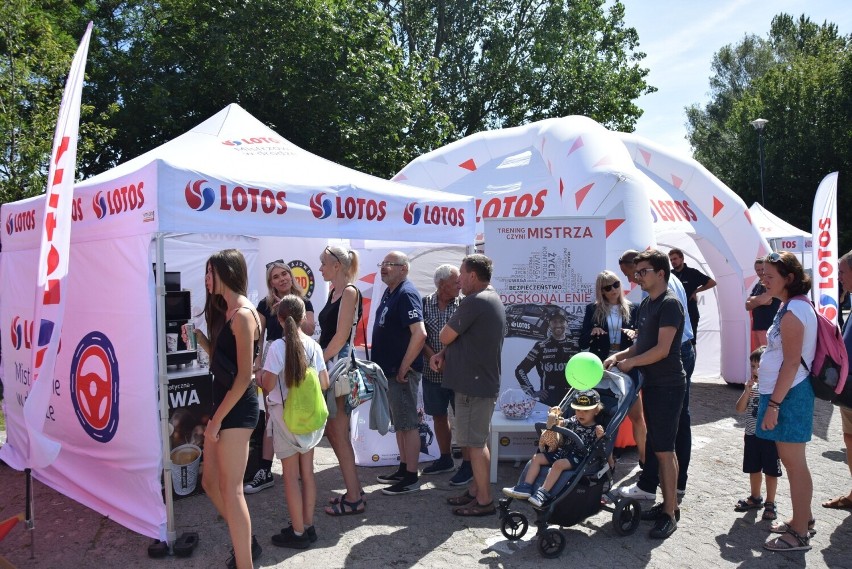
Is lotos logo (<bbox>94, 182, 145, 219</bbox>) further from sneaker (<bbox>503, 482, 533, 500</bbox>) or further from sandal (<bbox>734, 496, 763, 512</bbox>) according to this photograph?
sandal (<bbox>734, 496, 763, 512</bbox>)

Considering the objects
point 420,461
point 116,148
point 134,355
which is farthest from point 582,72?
point 134,355

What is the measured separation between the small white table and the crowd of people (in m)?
0.26

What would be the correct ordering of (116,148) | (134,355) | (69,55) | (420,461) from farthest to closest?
(116,148), (69,55), (420,461), (134,355)

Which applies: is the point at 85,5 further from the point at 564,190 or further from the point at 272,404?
the point at 272,404

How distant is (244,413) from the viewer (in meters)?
3.48

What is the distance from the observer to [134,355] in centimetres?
420

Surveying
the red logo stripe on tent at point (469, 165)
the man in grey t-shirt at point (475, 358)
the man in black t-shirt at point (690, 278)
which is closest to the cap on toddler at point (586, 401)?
the man in grey t-shirt at point (475, 358)

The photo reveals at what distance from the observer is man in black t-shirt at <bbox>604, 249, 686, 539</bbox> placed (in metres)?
4.10

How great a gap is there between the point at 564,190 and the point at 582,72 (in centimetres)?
1674

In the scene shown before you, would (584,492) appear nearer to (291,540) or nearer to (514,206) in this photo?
(291,540)

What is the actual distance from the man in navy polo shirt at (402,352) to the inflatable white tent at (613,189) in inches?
104

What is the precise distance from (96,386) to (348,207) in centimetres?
214

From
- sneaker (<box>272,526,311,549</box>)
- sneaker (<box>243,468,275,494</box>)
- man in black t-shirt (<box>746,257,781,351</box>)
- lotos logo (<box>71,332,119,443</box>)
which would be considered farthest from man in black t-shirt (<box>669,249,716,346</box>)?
lotos logo (<box>71,332,119,443</box>)

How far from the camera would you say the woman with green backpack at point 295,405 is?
3.84m
